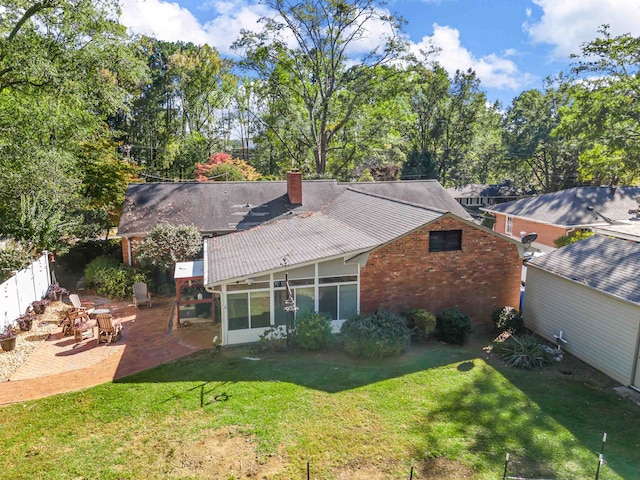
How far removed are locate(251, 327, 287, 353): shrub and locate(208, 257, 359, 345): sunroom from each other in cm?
43

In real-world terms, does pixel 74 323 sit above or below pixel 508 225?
below

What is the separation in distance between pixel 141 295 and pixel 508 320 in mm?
13874

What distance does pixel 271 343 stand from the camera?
1254cm

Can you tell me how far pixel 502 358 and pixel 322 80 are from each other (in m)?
26.3

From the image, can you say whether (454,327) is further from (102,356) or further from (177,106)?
(177,106)

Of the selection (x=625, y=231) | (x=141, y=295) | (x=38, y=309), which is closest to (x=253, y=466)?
(x=141, y=295)

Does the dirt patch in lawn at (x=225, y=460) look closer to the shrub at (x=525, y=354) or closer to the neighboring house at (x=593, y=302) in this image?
the shrub at (x=525, y=354)

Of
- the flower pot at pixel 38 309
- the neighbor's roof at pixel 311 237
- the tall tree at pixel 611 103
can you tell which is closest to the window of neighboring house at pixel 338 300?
the neighbor's roof at pixel 311 237

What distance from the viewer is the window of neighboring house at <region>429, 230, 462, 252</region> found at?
1412 cm

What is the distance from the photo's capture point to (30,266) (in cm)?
1516

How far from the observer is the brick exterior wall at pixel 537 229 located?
27.4m

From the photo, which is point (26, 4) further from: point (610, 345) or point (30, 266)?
point (610, 345)

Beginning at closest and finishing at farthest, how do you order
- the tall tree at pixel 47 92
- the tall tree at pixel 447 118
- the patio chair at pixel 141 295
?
the tall tree at pixel 47 92
the patio chair at pixel 141 295
the tall tree at pixel 447 118

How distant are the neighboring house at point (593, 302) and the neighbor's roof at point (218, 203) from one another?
35.1ft
